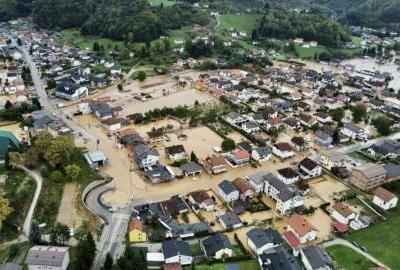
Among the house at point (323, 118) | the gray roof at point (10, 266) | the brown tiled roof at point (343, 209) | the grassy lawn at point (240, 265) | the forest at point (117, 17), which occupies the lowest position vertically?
the house at point (323, 118)

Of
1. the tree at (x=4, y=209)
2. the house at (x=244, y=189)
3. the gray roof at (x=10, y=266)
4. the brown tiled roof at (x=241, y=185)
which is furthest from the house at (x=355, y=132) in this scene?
the gray roof at (x=10, y=266)

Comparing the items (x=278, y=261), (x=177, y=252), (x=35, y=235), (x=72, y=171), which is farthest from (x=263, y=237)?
(x=72, y=171)

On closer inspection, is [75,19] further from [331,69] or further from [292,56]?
[331,69]

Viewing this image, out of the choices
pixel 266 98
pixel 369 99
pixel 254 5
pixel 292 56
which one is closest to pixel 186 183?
pixel 266 98

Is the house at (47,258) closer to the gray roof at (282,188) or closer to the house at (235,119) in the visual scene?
the gray roof at (282,188)

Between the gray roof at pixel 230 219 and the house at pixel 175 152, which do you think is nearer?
the gray roof at pixel 230 219

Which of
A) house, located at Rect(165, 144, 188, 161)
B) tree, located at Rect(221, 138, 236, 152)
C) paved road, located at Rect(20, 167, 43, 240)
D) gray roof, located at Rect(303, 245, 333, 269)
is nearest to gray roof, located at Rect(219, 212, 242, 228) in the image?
gray roof, located at Rect(303, 245, 333, 269)

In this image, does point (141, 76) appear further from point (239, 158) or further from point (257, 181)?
point (257, 181)
